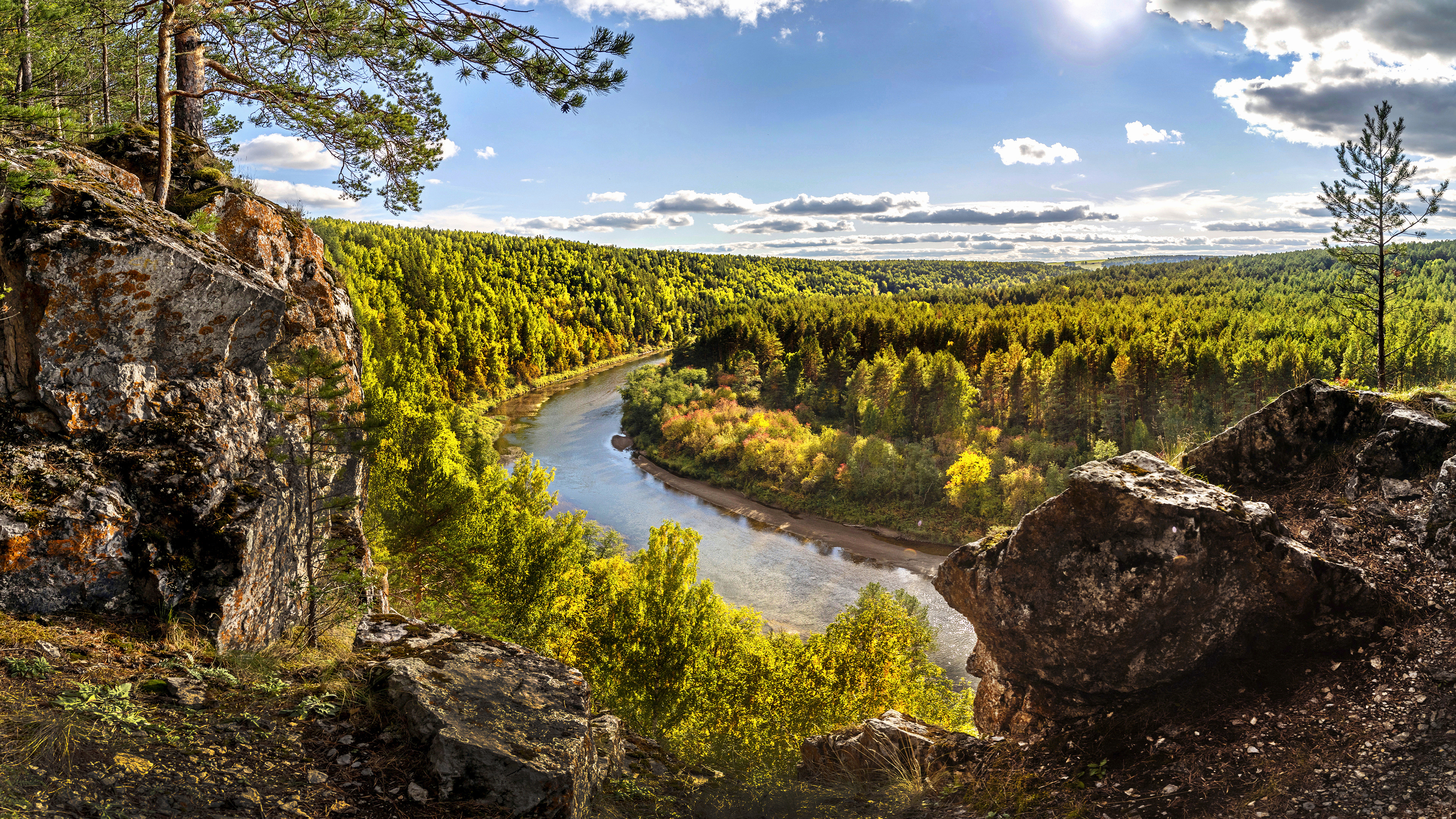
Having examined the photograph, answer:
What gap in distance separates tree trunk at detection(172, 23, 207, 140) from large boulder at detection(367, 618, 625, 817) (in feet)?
34.6

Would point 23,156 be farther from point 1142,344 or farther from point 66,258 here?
point 1142,344

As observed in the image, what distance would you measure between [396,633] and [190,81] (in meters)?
10.5

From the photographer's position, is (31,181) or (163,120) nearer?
(31,181)

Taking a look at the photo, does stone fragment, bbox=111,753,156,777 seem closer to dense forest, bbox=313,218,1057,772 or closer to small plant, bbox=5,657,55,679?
small plant, bbox=5,657,55,679

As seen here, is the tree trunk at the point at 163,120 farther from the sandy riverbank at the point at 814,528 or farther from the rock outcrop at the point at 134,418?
the sandy riverbank at the point at 814,528

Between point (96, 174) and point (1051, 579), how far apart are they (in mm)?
14233

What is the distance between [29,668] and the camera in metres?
5.44

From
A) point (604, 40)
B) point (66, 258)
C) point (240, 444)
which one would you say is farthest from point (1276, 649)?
point (66, 258)

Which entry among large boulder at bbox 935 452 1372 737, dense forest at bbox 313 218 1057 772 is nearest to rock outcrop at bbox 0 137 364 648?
dense forest at bbox 313 218 1057 772

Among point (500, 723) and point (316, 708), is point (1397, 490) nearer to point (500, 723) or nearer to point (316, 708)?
point (500, 723)

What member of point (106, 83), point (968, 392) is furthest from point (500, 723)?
point (968, 392)

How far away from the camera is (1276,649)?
8.48 meters

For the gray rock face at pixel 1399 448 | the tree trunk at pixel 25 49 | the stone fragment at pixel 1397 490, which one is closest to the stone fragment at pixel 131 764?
the tree trunk at pixel 25 49

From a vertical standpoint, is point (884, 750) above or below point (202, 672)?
below
